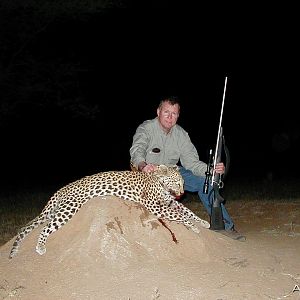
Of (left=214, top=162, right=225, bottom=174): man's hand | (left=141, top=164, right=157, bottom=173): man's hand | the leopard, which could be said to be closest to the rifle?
(left=214, top=162, right=225, bottom=174): man's hand

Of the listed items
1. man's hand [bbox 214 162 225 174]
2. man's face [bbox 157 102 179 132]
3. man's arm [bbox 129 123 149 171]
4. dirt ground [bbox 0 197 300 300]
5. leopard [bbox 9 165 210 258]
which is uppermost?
man's face [bbox 157 102 179 132]

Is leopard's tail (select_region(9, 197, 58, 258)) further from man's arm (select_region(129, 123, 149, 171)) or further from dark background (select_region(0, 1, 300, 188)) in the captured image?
dark background (select_region(0, 1, 300, 188))

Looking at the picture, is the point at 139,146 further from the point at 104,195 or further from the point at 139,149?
the point at 104,195

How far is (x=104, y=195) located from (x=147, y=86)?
2845 centimetres

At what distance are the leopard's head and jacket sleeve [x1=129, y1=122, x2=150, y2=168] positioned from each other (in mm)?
380

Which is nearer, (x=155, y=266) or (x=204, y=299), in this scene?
(x=204, y=299)

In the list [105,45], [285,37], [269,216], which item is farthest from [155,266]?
[285,37]

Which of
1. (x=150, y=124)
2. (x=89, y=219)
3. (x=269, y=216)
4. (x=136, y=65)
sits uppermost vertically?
(x=136, y=65)

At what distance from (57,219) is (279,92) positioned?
2948cm

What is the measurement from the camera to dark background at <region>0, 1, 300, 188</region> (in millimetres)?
14891

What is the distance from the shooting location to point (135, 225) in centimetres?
489

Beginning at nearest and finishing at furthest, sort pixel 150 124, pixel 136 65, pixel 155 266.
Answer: pixel 155 266 < pixel 150 124 < pixel 136 65

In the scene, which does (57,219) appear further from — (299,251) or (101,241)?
(299,251)

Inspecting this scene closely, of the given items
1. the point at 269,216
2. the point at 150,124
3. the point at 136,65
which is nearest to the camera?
the point at 150,124
